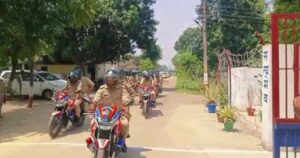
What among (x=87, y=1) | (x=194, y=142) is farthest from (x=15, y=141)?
(x=87, y=1)

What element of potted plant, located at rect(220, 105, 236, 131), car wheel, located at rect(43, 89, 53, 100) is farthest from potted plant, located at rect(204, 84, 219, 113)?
car wheel, located at rect(43, 89, 53, 100)

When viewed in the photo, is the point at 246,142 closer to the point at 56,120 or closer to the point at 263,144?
the point at 263,144

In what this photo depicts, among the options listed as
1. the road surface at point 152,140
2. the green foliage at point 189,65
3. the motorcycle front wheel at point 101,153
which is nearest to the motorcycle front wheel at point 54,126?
the road surface at point 152,140

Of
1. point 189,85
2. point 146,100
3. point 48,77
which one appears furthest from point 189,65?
point 146,100

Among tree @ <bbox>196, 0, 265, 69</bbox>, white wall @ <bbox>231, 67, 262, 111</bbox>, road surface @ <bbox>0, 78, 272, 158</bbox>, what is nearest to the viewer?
road surface @ <bbox>0, 78, 272, 158</bbox>

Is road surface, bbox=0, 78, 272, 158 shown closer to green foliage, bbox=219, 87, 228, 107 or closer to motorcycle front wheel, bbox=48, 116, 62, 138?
motorcycle front wheel, bbox=48, 116, 62, 138

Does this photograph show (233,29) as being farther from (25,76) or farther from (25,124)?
(25,124)

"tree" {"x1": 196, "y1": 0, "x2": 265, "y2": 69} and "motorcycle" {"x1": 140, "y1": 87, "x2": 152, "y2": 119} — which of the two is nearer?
"motorcycle" {"x1": 140, "y1": 87, "x2": 152, "y2": 119}

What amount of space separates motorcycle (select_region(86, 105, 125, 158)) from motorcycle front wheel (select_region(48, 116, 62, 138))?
136 inches

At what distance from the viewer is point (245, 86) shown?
1723cm

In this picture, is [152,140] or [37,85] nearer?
[152,140]

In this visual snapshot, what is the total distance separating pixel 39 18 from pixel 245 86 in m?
7.89

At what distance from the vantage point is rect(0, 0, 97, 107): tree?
14.2m

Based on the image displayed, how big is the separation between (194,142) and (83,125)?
3.80 metres
